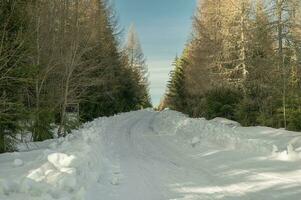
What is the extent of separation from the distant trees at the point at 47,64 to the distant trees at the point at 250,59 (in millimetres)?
9102

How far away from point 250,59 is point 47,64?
15.5m

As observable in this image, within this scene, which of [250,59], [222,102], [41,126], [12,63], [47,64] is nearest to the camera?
[12,63]

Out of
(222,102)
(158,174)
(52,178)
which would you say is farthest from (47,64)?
(222,102)

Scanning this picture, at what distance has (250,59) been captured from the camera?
30359 millimetres

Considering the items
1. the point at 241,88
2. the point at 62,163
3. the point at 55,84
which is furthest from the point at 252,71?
the point at 62,163

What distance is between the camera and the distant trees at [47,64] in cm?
1302

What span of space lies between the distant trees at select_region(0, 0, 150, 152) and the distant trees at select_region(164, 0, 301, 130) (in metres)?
9.10

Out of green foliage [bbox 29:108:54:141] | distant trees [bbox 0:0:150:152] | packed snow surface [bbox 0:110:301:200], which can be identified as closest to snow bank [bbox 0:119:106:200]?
packed snow surface [bbox 0:110:301:200]

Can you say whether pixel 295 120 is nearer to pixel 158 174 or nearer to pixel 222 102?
pixel 222 102

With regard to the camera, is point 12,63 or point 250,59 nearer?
point 12,63

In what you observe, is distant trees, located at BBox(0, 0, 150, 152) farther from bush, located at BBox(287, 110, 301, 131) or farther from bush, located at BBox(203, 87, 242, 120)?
bush, located at BBox(287, 110, 301, 131)

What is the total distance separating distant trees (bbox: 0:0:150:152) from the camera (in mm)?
13023

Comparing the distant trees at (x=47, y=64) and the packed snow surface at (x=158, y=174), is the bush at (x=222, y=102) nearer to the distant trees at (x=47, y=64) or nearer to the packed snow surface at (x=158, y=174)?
the distant trees at (x=47, y=64)

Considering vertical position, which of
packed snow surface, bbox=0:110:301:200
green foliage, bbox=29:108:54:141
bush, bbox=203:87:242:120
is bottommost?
packed snow surface, bbox=0:110:301:200
